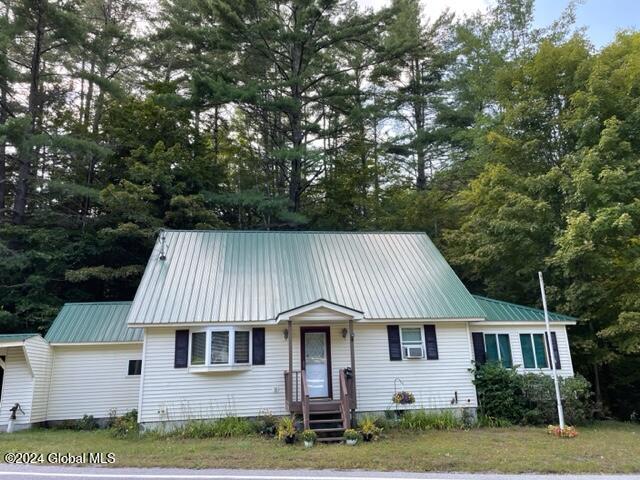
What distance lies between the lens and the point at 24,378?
1190cm

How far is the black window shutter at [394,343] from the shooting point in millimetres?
11930

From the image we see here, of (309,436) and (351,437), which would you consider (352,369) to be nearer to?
(351,437)

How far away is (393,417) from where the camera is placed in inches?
448

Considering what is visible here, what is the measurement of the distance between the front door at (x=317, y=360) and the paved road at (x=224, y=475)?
4516 millimetres

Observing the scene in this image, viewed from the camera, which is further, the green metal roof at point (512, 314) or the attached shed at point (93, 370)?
the green metal roof at point (512, 314)

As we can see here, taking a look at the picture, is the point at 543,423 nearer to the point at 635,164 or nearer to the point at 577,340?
the point at 577,340

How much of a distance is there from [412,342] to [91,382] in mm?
9452

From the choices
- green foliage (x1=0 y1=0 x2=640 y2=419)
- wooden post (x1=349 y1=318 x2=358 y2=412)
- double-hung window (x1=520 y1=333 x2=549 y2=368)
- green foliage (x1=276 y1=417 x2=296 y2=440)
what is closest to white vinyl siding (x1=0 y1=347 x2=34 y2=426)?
green foliage (x1=0 y1=0 x2=640 y2=419)

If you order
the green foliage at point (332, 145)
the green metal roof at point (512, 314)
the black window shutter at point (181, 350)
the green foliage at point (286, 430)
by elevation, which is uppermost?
the green foliage at point (332, 145)

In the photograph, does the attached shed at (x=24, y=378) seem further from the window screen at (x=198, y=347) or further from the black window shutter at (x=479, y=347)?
the black window shutter at (x=479, y=347)

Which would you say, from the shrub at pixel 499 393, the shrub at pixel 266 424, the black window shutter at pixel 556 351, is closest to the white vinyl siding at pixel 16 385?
the shrub at pixel 266 424

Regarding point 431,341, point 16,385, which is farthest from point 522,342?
point 16,385

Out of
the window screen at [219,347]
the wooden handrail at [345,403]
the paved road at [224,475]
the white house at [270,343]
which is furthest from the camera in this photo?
the window screen at [219,347]

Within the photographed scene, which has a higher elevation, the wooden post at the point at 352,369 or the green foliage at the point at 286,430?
the wooden post at the point at 352,369
